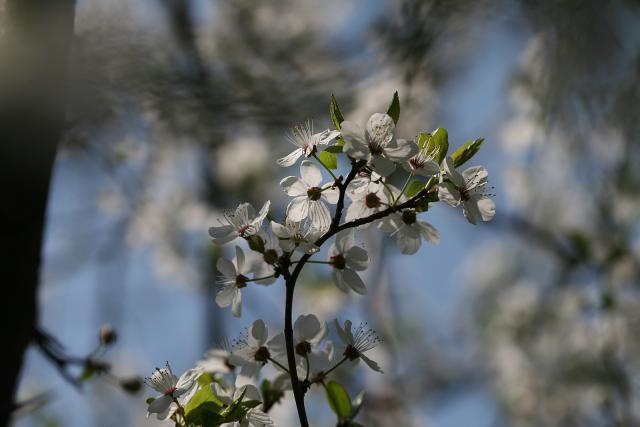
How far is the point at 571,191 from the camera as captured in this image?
435cm

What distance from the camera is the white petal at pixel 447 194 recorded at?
83 centimetres

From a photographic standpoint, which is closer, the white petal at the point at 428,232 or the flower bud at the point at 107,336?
the white petal at the point at 428,232

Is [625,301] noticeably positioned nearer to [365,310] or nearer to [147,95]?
[365,310]

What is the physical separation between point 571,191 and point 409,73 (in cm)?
278

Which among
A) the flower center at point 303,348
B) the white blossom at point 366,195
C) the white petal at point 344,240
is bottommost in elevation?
the flower center at point 303,348

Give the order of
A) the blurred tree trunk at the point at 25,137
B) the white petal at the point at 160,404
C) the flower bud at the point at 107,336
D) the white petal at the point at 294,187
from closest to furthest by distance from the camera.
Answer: the white petal at the point at 160,404 < the white petal at the point at 294,187 < the blurred tree trunk at the point at 25,137 < the flower bud at the point at 107,336

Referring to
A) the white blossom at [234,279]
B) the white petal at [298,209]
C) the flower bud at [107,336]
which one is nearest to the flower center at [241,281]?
the white blossom at [234,279]

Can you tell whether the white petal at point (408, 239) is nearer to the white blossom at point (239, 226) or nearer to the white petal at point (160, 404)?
the white blossom at point (239, 226)

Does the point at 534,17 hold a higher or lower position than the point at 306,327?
higher

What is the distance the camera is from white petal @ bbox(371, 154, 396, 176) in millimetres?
810

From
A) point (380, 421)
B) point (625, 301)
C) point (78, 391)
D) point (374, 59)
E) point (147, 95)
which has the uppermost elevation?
point (374, 59)

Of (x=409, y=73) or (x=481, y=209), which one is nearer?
(x=481, y=209)

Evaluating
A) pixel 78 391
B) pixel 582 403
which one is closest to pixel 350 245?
pixel 78 391

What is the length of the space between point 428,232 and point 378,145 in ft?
0.50
